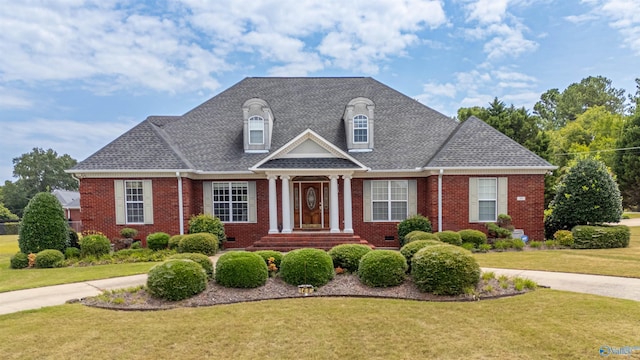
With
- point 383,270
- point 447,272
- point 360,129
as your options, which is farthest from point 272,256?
point 360,129

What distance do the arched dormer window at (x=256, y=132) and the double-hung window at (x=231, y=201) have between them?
2303 mm

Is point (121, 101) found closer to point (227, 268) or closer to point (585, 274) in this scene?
point (227, 268)

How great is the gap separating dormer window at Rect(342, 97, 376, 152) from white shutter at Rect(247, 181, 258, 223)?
5.00 meters

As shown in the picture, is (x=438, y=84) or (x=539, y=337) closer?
(x=539, y=337)

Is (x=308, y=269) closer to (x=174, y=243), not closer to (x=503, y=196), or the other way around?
(x=174, y=243)

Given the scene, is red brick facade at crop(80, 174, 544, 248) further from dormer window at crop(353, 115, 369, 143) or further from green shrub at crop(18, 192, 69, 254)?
dormer window at crop(353, 115, 369, 143)

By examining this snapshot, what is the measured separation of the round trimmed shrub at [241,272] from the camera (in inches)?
307

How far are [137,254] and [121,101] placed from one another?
34.6ft

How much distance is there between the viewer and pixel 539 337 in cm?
513

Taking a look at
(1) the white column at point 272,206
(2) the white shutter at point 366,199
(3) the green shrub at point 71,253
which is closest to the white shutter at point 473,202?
(2) the white shutter at point 366,199

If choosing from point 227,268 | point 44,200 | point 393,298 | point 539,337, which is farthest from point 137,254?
point 539,337

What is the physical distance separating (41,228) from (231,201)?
692 cm

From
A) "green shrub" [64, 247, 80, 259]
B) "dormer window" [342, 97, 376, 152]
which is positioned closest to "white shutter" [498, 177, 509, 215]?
"dormer window" [342, 97, 376, 152]

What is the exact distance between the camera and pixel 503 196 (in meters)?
15.0
